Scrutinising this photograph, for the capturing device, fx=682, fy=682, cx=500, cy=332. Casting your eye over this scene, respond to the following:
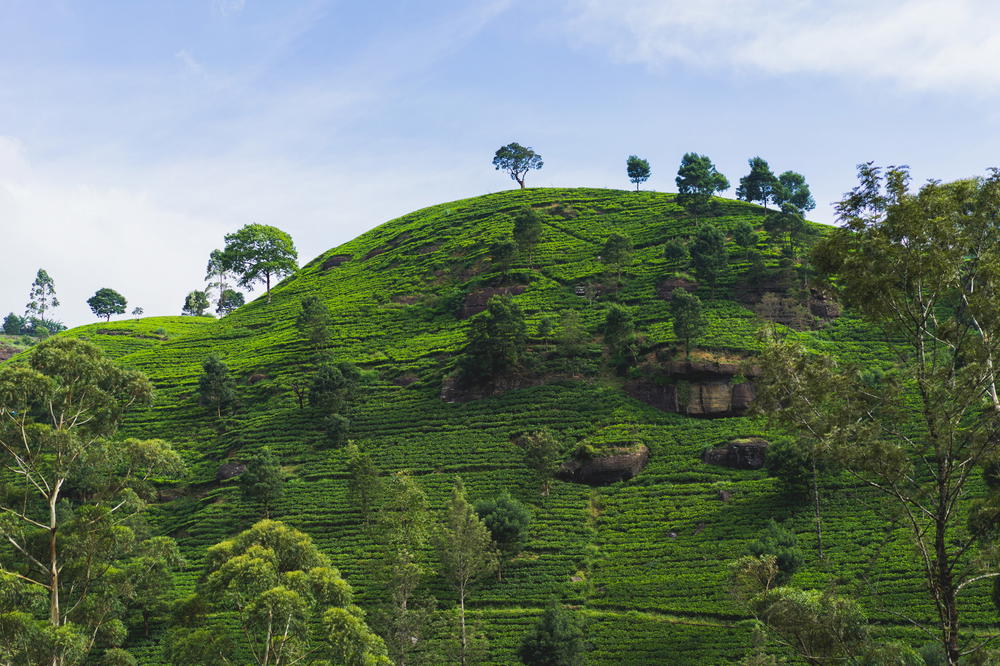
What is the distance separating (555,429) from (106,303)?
129151 mm

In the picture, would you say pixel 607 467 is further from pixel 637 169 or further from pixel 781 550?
pixel 637 169

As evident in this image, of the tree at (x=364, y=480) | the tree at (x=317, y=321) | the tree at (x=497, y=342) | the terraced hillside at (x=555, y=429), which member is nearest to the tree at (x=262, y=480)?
the terraced hillside at (x=555, y=429)

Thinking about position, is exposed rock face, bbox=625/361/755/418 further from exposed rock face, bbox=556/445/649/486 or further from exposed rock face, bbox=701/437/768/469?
exposed rock face, bbox=556/445/649/486

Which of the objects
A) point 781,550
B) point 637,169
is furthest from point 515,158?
point 781,550

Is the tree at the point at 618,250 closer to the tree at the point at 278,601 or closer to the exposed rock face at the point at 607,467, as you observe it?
the exposed rock face at the point at 607,467

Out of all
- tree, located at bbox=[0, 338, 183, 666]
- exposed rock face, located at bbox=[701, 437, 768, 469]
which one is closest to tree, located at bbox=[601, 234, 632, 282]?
exposed rock face, located at bbox=[701, 437, 768, 469]

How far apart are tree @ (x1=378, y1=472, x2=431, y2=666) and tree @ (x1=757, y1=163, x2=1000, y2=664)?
28245mm

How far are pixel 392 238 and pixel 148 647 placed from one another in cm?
11268

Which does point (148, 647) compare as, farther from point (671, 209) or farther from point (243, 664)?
point (671, 209)

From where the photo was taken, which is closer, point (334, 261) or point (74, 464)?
point (74, 464)

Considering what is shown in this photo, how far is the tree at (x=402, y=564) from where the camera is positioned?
135ft

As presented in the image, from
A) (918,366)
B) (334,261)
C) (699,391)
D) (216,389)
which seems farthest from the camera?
(334,261)

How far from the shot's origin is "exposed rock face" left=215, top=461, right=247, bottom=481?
73438 mm

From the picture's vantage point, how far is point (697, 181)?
120 metres
